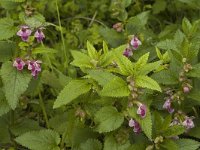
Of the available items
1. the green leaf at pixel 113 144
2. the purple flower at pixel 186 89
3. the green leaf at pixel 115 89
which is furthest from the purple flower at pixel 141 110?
the purple flower at pixel 186 89

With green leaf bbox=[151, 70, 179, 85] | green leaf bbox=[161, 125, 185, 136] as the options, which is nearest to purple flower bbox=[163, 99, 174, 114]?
green leaf bbox=[151, 70, 179, 85]

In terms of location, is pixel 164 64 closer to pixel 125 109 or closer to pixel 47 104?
pixel 125 109

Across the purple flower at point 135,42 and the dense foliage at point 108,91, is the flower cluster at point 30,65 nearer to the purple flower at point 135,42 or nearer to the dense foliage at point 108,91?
the dense foliage at point 108,91

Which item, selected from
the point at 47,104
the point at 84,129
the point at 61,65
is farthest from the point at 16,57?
the point at 61,65

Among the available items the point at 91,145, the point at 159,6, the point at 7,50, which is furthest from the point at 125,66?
the point at 159,6

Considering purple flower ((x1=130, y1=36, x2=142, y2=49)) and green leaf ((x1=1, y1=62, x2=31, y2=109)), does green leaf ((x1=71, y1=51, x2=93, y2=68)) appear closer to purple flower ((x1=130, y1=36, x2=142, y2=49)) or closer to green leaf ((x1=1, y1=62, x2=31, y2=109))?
green leaf ((x1=1, y1=62, x2=31, y2=109))
